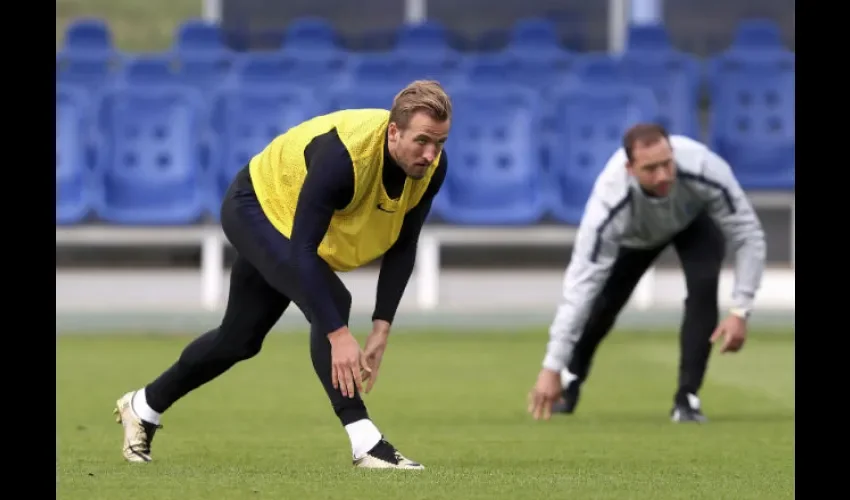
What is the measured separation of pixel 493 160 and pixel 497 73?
824mm

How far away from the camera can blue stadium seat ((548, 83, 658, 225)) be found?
41.3ft

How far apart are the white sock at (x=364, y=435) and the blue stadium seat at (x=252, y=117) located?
25.3ft

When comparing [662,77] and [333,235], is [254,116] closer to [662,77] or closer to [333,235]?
[662,77]

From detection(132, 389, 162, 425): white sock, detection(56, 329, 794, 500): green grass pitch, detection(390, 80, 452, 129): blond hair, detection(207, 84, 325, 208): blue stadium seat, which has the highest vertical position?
detection(390, 80, 452, 129): blond hair

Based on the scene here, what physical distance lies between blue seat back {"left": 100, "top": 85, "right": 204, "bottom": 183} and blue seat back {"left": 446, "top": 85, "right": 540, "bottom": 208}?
196cm

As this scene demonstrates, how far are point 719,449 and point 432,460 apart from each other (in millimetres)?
1062

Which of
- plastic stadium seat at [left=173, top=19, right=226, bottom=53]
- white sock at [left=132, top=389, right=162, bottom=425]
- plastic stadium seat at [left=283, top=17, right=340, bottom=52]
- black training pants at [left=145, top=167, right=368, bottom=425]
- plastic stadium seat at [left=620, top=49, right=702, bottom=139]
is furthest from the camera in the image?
plastic stadium seat at [left=283, top=17, right=340, bottom=52]

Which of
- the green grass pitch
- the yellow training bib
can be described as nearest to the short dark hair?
the green grass pitch

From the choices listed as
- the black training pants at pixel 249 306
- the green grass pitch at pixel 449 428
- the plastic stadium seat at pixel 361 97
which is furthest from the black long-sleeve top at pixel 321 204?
the plastic stadium seat at pixel 361 97

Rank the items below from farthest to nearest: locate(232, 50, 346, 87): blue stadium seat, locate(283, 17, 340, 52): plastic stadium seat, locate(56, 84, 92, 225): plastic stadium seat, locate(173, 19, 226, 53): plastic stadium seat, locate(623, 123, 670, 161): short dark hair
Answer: locate(283, 17, 340, 52): plastic stadium seat
locate(173, 19, 226, 53): plastic stadium seat
locate(232, 50, 346, 87): blue stadium seat
locate(56, 84, 92, 225): plastic stadium seat
locate(623, 123, 670, 161): short dark hair

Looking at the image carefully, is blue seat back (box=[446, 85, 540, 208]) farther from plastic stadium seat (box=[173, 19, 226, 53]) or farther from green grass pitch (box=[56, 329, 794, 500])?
plastic stadium seat (box=[173, 19, 226, 53])

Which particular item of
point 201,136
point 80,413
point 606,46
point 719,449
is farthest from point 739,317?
point 606,46

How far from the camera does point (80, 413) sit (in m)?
7.36

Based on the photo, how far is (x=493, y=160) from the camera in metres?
12.8
